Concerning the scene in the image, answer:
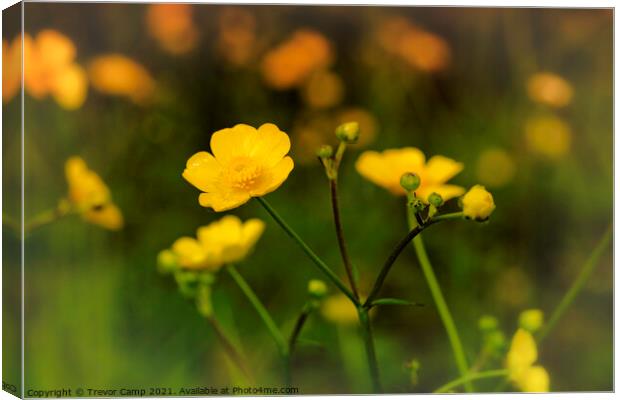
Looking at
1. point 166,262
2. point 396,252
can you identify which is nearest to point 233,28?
point 166,262

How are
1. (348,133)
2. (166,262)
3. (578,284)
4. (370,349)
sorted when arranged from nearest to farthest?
(348,133), (370,349), (166,262), (578,284)

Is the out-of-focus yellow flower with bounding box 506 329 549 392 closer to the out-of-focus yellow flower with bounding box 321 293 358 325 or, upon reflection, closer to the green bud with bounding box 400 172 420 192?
the out-of-focus yellow flower with bounding box 321 293 358 325

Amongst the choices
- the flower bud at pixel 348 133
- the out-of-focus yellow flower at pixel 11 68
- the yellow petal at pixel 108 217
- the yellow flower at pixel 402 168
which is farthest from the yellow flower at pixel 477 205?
the out-of-focus yellow flower at pixel 11 68

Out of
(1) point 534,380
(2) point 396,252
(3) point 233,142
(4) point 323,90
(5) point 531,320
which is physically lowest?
(1) point 534,380

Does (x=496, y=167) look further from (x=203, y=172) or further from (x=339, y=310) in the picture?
(x=203, y=172)

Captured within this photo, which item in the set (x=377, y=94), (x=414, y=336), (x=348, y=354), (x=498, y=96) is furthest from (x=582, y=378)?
(x=377, y=94)

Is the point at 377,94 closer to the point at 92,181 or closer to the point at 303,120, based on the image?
the point at 303,120

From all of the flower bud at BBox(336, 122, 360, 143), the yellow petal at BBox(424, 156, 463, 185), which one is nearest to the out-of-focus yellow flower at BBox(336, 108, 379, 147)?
the yellow petal at BBox(424, 156, 463, 185)
